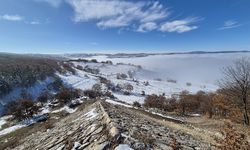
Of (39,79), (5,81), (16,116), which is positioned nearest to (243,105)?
(16,116)

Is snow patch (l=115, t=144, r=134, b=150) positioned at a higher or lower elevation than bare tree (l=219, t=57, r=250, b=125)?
higher

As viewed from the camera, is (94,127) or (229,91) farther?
(229,91)

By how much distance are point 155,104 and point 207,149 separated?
2785 inches

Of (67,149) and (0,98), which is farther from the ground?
(67,149)

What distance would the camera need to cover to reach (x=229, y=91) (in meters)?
24.2

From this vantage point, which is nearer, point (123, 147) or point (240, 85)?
point (123, 147)

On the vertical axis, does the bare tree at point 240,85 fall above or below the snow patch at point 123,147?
below

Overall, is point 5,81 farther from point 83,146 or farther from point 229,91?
point 83,146

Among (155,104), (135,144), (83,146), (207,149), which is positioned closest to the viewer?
(135,144)

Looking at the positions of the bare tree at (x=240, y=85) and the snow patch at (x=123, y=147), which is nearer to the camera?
the snow patch at (x=123, y=147)

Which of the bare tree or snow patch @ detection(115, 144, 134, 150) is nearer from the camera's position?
snow patch @ detection(115, 144, 134, 150)

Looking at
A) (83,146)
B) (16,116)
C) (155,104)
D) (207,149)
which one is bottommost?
(155,104)

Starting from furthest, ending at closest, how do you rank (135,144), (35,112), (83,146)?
(35,112) → (83,146) → (135,144)

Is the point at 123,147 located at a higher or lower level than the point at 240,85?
higher
